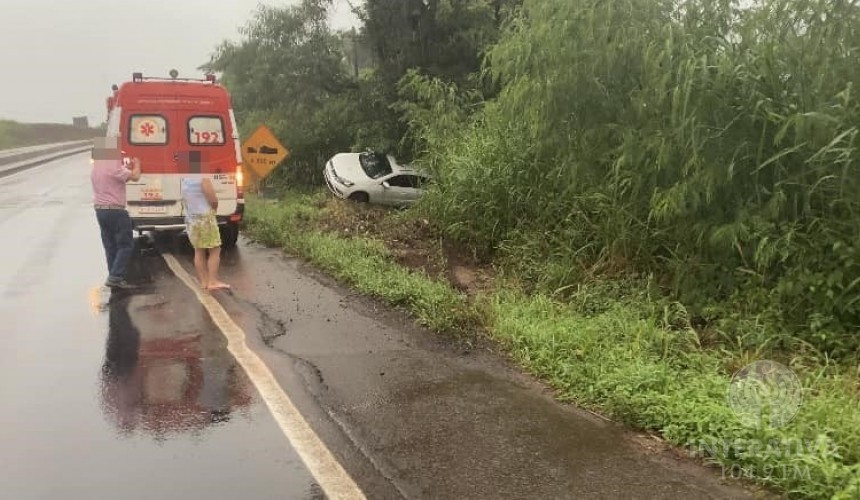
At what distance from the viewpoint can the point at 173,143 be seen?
32.7 ft

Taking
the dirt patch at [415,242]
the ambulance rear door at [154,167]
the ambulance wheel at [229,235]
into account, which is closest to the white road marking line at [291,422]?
the dirt patch at [415,242]

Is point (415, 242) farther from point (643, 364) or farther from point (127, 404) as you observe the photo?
point (127, 404)

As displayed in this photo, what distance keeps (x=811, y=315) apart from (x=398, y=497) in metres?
3.67

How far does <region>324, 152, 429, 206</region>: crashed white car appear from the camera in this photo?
15.1m

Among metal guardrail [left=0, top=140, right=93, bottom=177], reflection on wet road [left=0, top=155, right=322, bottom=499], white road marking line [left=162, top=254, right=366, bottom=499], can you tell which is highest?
metal guardrail [left=0, top=140, right=93, bottom=177]

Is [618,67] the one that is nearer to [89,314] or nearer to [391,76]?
[89,314]

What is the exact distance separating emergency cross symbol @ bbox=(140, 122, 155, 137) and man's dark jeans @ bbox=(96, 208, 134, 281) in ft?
6.65

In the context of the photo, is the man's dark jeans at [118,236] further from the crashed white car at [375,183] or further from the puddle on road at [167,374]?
the crashed white car at [375,183]

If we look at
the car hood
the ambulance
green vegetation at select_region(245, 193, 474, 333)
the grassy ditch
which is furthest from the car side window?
the grassy ditch

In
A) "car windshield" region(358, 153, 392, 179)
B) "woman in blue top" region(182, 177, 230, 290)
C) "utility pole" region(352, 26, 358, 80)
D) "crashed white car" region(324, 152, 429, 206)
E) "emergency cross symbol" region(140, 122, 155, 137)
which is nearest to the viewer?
"woman in blue top" region(182, 177, 230, 290)

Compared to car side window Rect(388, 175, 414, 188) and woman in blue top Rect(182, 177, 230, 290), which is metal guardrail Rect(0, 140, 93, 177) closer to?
car side window Rect(388, 175, 414, 188)

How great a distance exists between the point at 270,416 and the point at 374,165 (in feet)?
37.9

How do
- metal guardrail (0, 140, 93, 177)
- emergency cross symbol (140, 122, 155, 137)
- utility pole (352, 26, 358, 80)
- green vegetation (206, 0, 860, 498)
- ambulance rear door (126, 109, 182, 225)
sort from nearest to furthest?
green vegetation (206, 0, 860, 498) → ambulance rear door (126, 109, 182, 225) → emergency cross symbol (140, 122, 155, 137) → utility pole (352, 26, 358, 80) → metal guardrail (0, 140, 93, 177)

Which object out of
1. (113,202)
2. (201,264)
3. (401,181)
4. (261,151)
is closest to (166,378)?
(201,264)
